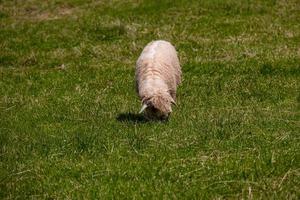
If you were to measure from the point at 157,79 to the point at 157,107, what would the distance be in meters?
1.22

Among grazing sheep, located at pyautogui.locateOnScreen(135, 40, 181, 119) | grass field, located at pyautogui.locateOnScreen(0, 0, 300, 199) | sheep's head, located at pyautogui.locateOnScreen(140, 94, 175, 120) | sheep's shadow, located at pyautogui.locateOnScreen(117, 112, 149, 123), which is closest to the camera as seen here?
grass field, located at pyautogui.locateOnScreen(0, 0, 300, 199)

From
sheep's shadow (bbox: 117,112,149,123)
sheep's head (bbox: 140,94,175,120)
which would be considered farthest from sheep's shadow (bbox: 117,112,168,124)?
sheep's head (bbox: 140,94,175,120)

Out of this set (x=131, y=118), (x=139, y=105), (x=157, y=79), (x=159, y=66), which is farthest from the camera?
(x=139, y=105)

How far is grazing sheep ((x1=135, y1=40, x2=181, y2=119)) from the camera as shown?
13492mm

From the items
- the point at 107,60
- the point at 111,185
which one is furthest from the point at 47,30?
the point at 111,185

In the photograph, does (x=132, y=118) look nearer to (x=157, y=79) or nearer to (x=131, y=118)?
(x=131, y=118)

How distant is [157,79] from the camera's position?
14398mm

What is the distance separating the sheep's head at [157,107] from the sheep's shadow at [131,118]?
23 cm

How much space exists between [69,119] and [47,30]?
12.9 meters

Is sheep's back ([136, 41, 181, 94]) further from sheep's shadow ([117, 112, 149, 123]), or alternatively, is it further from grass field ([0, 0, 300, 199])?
sheep's shadow ([117, 112, 149, 123])

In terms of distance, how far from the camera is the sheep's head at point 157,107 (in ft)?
43.9

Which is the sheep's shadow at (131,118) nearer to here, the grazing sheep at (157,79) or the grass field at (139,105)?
the grass field at (139,105)

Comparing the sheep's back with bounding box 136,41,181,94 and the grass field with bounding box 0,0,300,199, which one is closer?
the grass field with bounding box 0,0,300,199

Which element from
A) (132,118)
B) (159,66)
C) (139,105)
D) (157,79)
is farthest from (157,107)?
(139,105)
